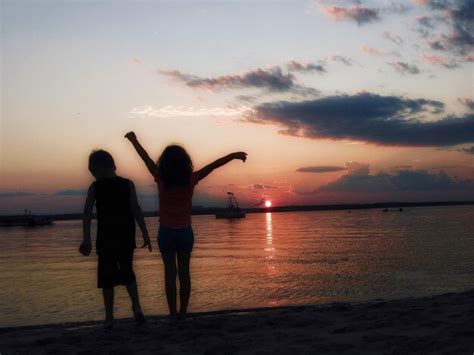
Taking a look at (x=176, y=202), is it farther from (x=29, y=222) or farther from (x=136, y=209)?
(x=29, y=222)

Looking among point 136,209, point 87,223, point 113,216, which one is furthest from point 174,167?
point 87,223

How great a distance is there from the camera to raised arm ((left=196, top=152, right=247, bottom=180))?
5957 mm

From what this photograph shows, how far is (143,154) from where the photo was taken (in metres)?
6.25

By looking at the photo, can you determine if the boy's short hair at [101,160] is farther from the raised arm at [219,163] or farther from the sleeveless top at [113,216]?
the raised arm at [219,163]

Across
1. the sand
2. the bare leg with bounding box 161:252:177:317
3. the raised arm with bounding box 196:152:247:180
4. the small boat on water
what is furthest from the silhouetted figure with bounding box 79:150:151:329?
the small boat on water

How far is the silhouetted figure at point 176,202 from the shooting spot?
5.94 m

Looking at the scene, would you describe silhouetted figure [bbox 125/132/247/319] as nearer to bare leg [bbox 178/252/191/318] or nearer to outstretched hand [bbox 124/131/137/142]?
bare leg [bbox 178/252/191/318]

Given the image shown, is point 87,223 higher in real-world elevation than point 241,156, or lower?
lower

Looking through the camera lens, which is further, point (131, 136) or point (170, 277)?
point (131, 136)

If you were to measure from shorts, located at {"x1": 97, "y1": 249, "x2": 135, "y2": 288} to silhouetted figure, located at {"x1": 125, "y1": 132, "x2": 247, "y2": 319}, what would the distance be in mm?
439

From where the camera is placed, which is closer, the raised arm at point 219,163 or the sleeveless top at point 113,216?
the sleeveless top at point 113,216

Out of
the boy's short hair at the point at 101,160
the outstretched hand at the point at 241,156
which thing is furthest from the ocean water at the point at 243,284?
the outstretched hand at the point at 241,156

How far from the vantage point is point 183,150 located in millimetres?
6047

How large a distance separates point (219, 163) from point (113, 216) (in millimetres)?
1373
